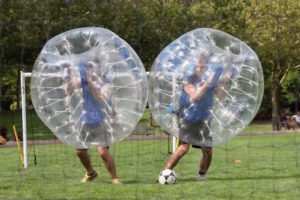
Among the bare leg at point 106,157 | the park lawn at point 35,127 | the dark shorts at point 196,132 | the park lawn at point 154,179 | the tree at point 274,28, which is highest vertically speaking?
the dark shorts at point 196,132

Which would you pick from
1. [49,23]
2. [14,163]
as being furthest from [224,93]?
[49,23]

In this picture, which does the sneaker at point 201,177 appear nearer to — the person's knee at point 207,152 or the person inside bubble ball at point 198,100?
the person's knee at point 207,152

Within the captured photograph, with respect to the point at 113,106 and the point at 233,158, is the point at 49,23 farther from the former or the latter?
the point at 113,106

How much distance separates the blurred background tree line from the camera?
11938mm

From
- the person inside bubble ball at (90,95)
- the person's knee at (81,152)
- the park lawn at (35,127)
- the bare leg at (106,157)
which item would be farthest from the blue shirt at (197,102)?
the park lawn at (35,127)

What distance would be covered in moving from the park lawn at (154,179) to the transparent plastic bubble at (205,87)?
64cm

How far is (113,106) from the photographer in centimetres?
601

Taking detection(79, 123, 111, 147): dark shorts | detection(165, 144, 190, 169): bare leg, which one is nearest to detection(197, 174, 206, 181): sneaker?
detection(165, 144, 190, 169): bare leg

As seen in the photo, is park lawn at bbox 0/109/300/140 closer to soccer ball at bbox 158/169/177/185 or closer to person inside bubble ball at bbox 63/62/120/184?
soccer ball at bbox 158/169/177/185

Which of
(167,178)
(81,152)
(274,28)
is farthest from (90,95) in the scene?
(274,28)

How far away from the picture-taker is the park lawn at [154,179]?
5.64 metres

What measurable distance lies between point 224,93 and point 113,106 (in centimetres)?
118

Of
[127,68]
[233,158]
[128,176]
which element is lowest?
[233,158]

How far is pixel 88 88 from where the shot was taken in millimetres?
5918
